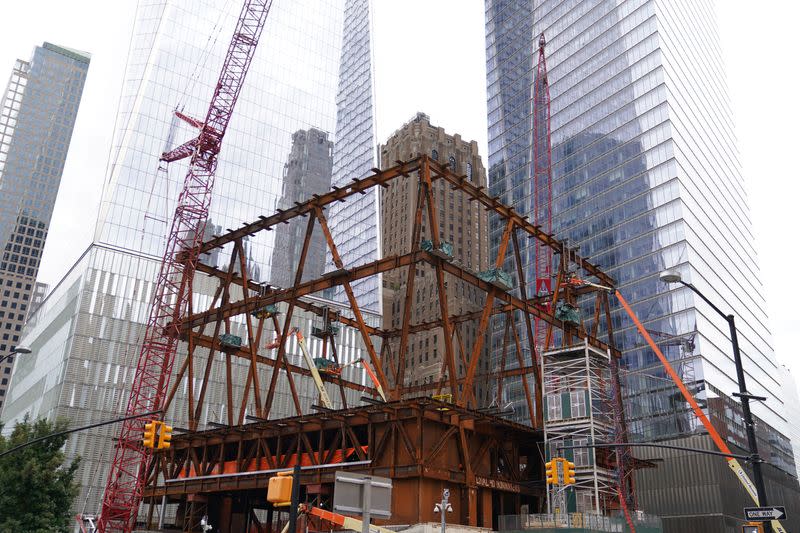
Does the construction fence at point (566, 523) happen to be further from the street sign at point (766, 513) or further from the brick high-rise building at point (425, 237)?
the brick high-rise building at point (425, 237)

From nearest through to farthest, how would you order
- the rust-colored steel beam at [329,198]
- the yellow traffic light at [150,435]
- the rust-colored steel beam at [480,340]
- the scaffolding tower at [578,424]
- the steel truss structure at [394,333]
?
the yellow traffic light at [150,435] → the steel truss structure at [394,333] → the rust-colored steel beam at [480,340] → the scaffolding tower at [578,424] → the rust-colored steel beam at [329,198]

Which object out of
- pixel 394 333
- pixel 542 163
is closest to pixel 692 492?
pixel 394 333

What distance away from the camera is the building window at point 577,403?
148 ft

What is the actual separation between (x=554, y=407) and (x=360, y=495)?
36.5 meters

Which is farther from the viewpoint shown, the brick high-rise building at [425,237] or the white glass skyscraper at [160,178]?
the brick high-rise building at [425,237]

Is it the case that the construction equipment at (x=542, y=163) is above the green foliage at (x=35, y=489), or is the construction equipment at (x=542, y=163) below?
above

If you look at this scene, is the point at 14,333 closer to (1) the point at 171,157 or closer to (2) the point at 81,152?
(2) the point at 81,152

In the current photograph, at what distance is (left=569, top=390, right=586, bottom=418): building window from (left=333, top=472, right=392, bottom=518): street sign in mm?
35222

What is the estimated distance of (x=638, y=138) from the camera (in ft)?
353

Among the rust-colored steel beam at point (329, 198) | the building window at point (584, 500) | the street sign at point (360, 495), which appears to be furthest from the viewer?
the building window at point (584, 500)

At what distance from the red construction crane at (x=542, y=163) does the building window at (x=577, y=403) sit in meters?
68.6

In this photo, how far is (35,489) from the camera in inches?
1641

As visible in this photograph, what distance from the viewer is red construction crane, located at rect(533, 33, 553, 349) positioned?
119 m

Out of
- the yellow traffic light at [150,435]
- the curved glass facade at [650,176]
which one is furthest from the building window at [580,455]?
the curved glass facade at [650,176]
